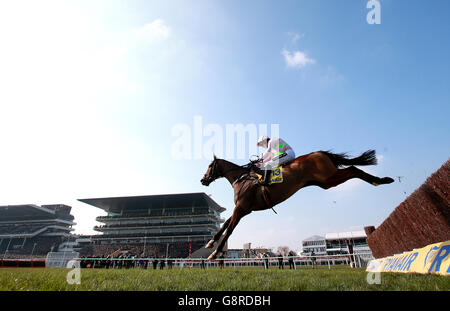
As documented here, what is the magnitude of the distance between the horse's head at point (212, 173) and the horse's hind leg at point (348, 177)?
2.86 m

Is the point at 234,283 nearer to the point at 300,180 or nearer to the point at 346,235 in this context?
the point at 300,180

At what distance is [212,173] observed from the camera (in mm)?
6566

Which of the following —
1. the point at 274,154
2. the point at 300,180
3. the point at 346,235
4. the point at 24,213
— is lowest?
the point at 300,180

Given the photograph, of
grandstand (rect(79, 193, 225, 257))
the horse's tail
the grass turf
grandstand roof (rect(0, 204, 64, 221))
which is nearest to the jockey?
the horse's tail

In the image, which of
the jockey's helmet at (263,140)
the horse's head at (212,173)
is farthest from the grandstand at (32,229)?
the jockey's helmet at (263,140)

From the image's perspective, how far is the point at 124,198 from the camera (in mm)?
60438

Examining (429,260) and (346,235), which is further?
(346,235)

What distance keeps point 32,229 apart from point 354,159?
3784 inches

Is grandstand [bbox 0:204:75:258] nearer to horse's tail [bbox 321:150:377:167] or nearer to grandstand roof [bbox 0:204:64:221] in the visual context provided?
grandstand roof [bbox 0:204:64:221]

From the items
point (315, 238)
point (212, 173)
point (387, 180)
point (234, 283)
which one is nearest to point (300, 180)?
point (387, 180)

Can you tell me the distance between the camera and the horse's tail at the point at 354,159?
533cm

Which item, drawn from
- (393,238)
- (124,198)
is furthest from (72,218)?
→ (393,238)
